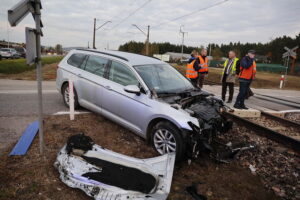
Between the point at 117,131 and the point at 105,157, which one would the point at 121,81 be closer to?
the point at 117,131

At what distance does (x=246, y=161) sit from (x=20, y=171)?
3.77m

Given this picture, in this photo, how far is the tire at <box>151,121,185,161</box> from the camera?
3321mm

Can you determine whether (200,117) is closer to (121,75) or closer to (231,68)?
(121,75)

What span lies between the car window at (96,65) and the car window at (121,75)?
30 centimetres

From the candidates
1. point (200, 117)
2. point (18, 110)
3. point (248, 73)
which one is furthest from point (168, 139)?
point (248, 73)

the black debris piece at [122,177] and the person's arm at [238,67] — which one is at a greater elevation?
the person's arm at [238,67]

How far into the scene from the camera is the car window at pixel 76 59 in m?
5.50

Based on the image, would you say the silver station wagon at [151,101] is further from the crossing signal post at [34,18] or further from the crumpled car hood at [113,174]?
the crossing signal post at [34,18]

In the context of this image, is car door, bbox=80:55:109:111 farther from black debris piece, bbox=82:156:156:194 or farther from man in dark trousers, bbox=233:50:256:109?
man in dark trousers, bbox=233:50:256:109

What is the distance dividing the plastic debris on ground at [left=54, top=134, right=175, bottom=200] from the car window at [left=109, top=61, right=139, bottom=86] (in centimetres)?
144

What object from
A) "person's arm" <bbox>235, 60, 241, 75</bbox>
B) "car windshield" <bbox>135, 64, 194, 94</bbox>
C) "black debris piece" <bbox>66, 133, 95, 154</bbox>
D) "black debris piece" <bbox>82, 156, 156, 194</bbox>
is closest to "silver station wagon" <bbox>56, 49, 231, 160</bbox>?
"car windshield" <bbox>135, 64, 194, 94</bbox>

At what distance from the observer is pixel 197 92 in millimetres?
4473

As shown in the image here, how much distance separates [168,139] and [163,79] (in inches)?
57.8

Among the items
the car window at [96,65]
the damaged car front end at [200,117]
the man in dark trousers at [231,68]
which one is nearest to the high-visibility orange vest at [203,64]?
the man in dark trousers at [231,68]
